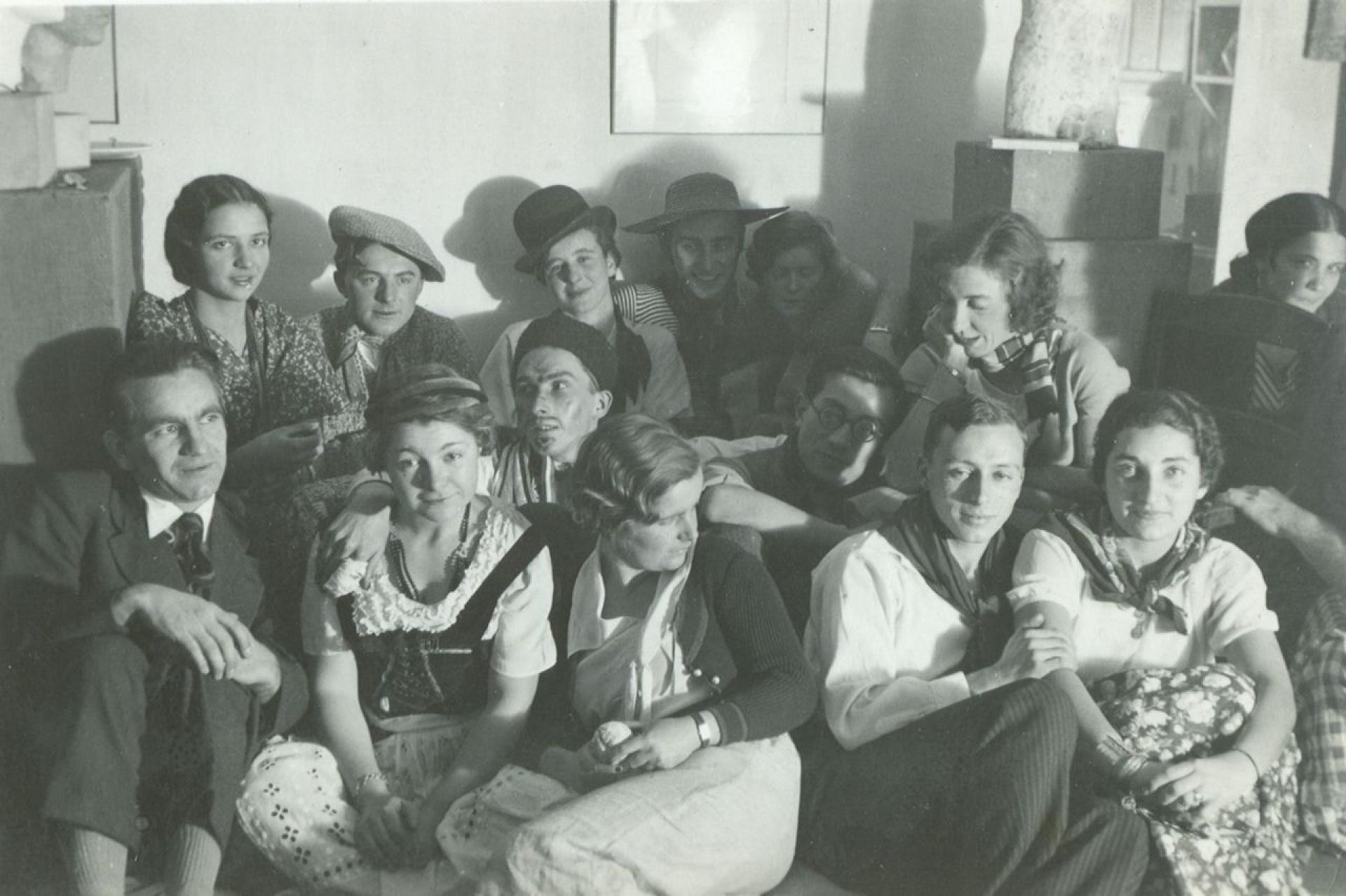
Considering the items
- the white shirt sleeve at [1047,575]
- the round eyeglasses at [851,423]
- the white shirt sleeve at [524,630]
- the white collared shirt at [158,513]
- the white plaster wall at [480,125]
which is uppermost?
the white plaster wall at [480,125]

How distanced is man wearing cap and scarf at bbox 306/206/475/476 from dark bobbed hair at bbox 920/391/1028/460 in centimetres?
154

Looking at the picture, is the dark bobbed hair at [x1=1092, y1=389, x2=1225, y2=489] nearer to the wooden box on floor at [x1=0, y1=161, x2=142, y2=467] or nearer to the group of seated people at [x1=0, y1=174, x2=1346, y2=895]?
the group of seated people at [x1=0, y1=174, x2=1346, y2=895]

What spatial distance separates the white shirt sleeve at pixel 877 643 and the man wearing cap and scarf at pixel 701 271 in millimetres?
1608

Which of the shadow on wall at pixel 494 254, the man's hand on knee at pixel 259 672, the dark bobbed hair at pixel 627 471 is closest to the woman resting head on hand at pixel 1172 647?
the dark bobbed hair at pixel 627 471

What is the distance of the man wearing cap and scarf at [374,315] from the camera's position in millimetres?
3521

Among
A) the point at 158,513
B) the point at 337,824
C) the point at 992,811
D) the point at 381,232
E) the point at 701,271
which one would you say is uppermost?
the point at 381,232

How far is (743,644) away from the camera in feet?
7.13

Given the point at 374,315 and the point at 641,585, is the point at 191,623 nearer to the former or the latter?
the point at 641,585

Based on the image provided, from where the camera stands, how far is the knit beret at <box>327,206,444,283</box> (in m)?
3.55

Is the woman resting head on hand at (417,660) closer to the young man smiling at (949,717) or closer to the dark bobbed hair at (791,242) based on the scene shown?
the young man smiling at (949,717)

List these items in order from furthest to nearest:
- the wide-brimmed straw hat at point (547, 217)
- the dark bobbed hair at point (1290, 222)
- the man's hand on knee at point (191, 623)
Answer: the wide-brimmed straw hat at point (547, 217), the dark bobbed hair at point (1290, 222), the man's hand on knee at point (191, 623)

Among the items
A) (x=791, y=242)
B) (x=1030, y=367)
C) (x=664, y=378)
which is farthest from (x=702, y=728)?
(x=791, y=242)

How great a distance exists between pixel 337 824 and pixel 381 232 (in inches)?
72.4

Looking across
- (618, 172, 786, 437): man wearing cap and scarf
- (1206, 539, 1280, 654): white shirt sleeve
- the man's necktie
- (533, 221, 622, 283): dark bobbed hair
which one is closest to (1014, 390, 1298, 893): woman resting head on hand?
(1206, 539, 1280, 654): white shirt sleeve
